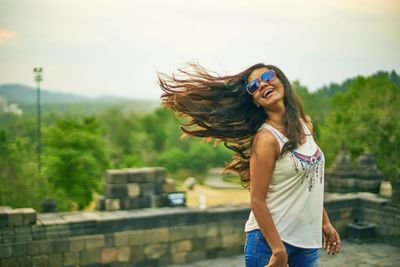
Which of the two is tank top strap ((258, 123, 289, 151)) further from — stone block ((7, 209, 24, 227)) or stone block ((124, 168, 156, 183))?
stone block ((124, 168, 156, 183))

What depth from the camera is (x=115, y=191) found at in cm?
949

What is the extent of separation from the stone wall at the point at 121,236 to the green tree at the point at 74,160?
31486mm

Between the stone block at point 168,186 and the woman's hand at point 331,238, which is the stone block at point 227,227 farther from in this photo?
the woman's hand at point 331,238

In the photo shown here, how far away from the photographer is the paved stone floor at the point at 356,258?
32.2ft

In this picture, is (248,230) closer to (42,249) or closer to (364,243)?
(42,249)

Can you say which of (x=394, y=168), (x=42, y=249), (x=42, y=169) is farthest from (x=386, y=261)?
(x=42, y=169)

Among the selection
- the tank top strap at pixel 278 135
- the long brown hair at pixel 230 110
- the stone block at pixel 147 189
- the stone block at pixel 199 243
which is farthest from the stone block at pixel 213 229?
the tank top strap at pixel 278 135

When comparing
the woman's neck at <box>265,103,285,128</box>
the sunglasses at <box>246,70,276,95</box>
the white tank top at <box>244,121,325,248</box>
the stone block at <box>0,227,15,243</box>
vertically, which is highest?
the sunglasses at <box>246,70,276,95</box>

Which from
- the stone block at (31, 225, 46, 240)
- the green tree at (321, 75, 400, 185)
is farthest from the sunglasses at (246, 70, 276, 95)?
the green tree at (321, 75, 400, 185)

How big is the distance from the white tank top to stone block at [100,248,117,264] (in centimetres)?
605

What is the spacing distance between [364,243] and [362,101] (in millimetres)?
34491

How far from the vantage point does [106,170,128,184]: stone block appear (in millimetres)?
9430

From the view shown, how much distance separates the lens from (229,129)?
11.7 feet

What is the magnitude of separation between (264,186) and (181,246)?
6694 millimetres
